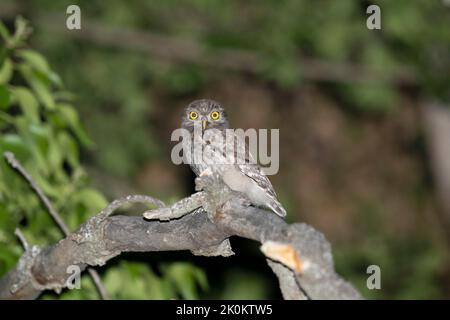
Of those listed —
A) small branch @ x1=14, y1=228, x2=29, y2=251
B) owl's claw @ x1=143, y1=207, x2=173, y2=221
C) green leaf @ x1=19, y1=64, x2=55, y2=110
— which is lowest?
small branch @ x1=14, y1=228, x2=29, y2=251

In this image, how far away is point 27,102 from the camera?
12.2ft

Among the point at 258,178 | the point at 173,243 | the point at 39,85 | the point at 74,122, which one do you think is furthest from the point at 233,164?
the point at 173,243

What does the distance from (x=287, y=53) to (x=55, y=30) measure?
270cm

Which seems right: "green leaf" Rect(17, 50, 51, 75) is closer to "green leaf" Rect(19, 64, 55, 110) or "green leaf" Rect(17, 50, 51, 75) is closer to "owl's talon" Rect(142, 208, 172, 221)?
"green leaf" Rect(19, 64, 55, 110)

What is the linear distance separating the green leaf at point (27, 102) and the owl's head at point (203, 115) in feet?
3.65

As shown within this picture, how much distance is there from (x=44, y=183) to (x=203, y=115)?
1.24 m

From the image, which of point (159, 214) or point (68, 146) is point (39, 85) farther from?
point (159, 214)

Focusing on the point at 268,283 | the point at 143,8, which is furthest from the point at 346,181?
the point at 143,8

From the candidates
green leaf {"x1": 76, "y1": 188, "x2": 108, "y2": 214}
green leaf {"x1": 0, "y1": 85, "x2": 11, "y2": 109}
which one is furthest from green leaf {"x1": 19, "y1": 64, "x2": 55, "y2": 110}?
green leaf {"x1": 76, "y1": 188, "x2": 108, "y2": 214}

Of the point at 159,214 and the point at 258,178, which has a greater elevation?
the point at 258,178

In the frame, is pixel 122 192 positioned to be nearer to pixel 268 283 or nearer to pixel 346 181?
pixel 268 283

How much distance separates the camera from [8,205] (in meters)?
3.63

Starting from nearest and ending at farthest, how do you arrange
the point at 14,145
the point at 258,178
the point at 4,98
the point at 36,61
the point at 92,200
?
the point at 4,98, the point at 14,145, the point at 36,61, the point at 92,200, the point at 258,178

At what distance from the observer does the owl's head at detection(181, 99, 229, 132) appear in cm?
448
